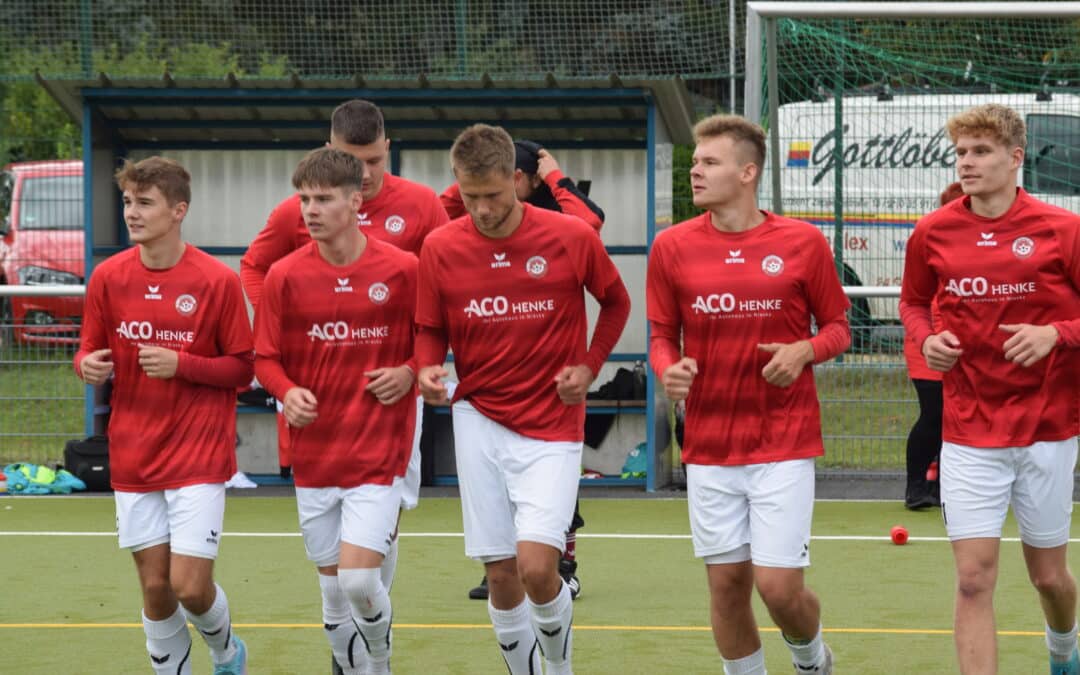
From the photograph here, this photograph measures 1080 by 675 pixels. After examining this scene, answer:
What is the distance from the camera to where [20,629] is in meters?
8.01

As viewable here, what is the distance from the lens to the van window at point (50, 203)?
1520 centimetres

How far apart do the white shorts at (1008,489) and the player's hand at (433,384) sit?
179 centimetres

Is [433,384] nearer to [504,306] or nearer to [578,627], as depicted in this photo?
[504,306]

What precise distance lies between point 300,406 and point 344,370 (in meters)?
0.26

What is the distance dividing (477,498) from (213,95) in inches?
279

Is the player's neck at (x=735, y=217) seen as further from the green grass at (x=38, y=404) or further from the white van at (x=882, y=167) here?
the green grass at (x=38, y=404)

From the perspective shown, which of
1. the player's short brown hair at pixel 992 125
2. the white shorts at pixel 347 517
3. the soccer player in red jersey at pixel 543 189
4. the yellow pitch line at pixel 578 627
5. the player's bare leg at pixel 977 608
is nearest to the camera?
the player's bare leg at pixel 977 608

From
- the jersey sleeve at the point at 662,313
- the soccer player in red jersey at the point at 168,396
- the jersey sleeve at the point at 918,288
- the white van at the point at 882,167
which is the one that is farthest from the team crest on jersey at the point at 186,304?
the white van at the point at 882,167

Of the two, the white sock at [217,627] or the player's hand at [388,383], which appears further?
the white sock at [217,627]

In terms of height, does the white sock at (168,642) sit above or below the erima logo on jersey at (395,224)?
below

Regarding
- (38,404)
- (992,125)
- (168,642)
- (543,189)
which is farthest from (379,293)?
(38,404)

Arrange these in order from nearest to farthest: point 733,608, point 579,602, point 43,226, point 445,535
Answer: point 733,608 < point 579,602 < point 445,535 < point 43,226

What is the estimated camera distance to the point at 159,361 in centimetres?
606

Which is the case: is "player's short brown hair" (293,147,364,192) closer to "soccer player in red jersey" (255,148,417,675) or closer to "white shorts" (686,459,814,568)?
"soccer player in red jersey" (255,148,417,675)
